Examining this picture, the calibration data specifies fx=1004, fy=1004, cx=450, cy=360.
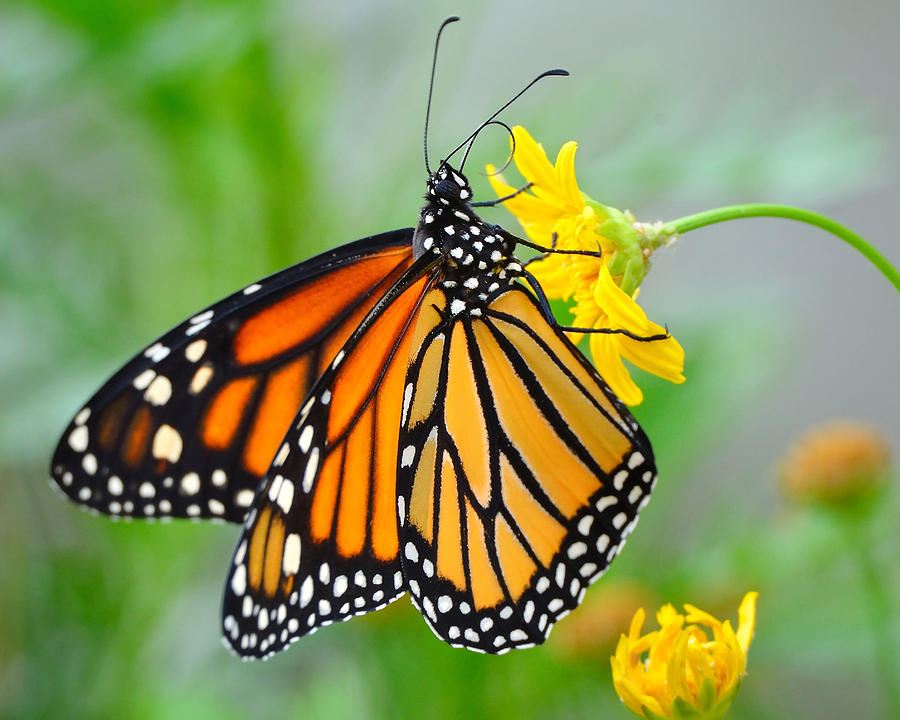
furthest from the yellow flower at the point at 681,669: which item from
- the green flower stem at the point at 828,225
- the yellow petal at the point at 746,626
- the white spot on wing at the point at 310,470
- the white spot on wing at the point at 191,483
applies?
the white spot on wing at the point at 191,483

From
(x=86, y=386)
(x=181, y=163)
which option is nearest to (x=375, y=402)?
(x=86, y=386)

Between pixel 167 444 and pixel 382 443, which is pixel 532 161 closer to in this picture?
pixel 382 443

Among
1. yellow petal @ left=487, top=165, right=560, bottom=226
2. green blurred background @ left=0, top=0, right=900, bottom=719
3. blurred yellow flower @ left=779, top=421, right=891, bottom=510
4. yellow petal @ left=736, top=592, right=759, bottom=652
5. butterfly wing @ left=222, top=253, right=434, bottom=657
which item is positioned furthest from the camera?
green blurred background @ left=0, top=0, right=900, bottom=719

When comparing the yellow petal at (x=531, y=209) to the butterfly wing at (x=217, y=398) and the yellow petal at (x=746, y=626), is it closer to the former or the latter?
the butterfly wing at (x=217, y=398)

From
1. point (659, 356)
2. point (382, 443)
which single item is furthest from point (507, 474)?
point (659, 356)

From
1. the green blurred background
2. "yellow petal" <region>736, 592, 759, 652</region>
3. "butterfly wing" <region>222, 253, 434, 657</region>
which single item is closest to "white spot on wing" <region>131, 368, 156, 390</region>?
"butterfly wing" <region>222, 253, 434, 657</region>

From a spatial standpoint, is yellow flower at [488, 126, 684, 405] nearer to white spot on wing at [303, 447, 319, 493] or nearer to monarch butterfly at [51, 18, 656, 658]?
monarch butterfly at [51, 18, 656, 658]
